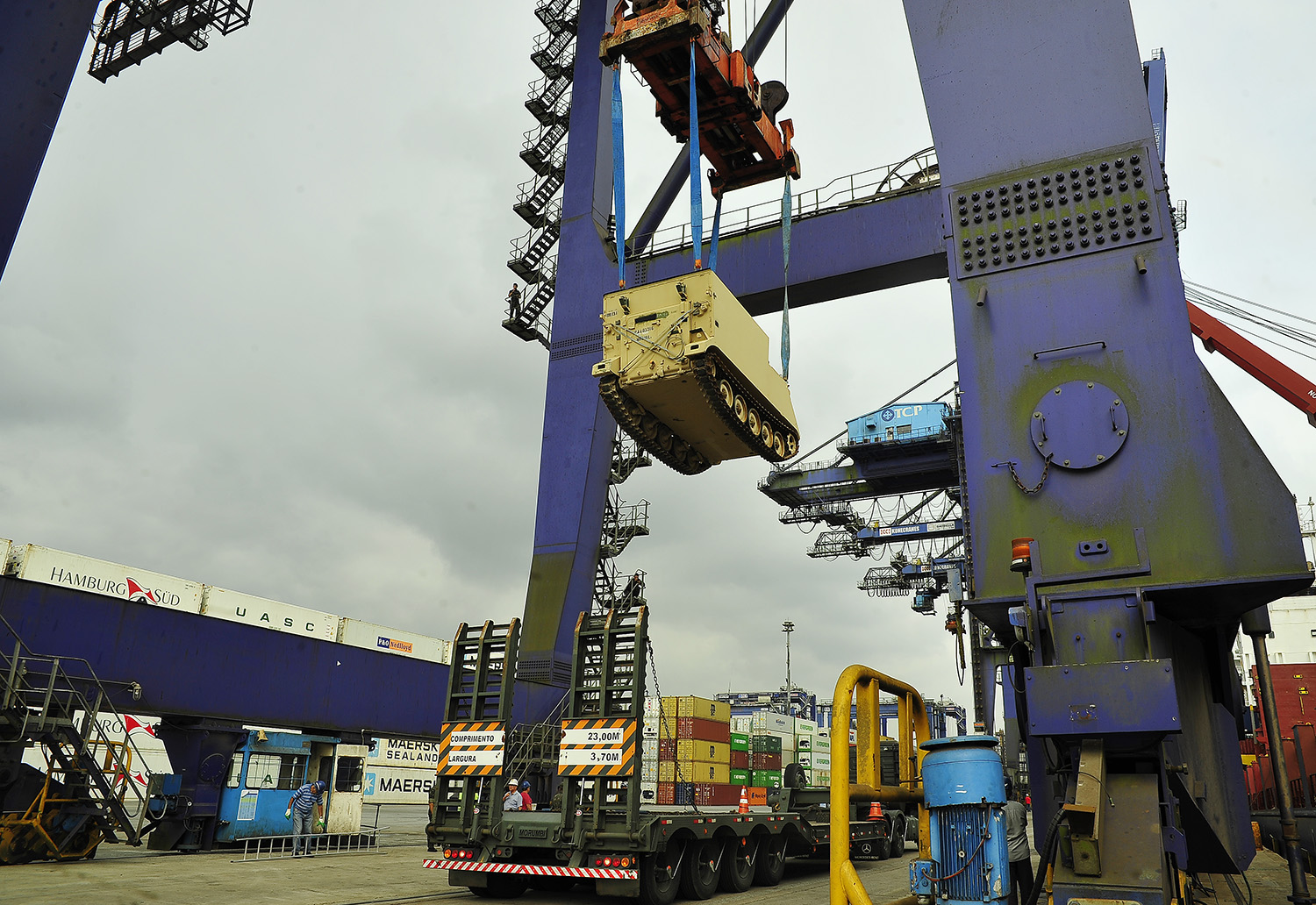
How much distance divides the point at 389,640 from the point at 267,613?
26.7ft

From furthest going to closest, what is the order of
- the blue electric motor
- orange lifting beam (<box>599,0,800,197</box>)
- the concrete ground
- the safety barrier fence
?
the safety barrier fence, orange lifting beam (<box>599,0,800,197</box>), the concrete ground, the blue electric motor

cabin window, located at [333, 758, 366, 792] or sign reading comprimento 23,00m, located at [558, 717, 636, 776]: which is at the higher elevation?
sign reading comprimento 23,00m, located at [558, 717, 636, 776]

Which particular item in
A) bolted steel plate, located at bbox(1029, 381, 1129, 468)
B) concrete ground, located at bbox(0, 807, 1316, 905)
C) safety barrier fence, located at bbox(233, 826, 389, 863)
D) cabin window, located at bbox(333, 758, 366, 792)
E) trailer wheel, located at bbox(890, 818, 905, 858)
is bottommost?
safety barrier fence, located at bbox(233, 826, 389, 863)

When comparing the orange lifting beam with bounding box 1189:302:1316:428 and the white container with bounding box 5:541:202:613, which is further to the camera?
the white container with bounding box 5:541:202:613

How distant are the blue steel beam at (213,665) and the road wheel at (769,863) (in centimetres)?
1016

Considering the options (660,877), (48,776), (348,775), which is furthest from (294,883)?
(348,775)

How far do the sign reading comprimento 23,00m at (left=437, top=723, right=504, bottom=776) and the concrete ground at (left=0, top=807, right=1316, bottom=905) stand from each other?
4.74 ft

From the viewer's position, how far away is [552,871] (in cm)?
925

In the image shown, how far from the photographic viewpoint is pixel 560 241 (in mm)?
17609

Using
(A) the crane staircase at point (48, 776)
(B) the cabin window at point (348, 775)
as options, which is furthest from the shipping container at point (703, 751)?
(A) the crane staircase at point (48, 776)

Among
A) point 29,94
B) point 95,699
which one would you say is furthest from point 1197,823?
point 95,699

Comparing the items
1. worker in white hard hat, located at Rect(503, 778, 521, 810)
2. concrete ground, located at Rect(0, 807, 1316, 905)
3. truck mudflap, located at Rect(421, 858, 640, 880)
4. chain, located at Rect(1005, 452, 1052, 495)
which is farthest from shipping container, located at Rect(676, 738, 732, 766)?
chain, located at Rect(1005, 452, 1052, 495)

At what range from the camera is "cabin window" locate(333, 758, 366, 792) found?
1748 centimetres

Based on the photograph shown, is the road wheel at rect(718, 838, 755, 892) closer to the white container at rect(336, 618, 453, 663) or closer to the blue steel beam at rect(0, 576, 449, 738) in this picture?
the blue steel beam at rect(0, 576, 449, 738)
